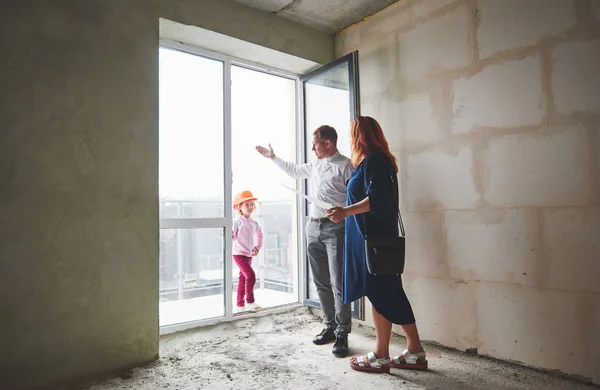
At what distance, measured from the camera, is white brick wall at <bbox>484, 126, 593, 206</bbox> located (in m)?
2.04

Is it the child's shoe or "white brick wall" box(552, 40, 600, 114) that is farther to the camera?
the child's shoe

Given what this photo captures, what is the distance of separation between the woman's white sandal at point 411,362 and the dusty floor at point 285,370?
0.12 ft

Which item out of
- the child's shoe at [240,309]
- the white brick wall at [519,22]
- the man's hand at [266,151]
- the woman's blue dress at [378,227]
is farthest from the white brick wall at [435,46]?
the child's shoe at [240,309]

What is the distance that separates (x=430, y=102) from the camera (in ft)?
8.89

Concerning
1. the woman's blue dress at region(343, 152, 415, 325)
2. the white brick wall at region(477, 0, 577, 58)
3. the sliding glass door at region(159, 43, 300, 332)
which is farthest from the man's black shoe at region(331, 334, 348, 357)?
the white brick wall at region(477, 0, 577, 58)

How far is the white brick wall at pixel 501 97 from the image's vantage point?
7.26ft

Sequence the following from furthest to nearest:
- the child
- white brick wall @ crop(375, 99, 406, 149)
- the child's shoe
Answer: the child, the child's shoe, white brick wall @ crop(375, 99, 406, 149)

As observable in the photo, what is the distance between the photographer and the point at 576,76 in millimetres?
2061

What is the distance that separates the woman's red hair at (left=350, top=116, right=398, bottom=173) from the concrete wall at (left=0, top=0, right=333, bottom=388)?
1.29 meters

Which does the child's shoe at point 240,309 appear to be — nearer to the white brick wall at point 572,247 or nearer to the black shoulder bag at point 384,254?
the black shoulder bag at point 384,254

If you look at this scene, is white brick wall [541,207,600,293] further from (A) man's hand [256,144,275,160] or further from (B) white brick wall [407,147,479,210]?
(A) man's hand [256,144,275,160]

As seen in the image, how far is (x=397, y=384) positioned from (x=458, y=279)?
822 millimetres

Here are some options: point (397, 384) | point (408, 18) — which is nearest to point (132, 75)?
point (408, 18)

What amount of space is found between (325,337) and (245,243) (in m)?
1.25
